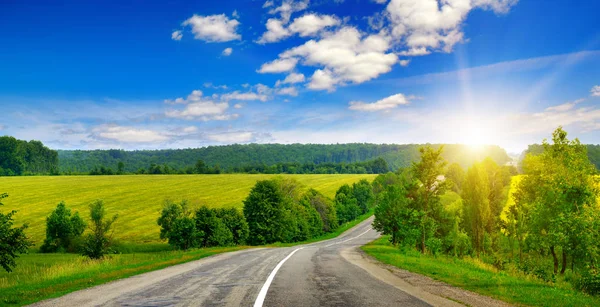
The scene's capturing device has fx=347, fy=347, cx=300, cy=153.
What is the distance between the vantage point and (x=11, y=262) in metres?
17.3

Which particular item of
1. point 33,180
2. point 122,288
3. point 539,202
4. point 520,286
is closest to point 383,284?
point 520,286

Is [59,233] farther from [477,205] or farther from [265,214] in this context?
[477,205]

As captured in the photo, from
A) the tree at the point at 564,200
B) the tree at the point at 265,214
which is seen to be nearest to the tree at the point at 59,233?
the tree at the point at 265,214

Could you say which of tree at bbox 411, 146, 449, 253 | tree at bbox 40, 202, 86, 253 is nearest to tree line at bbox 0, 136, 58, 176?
tree at bbox 40, 202, 86, 253

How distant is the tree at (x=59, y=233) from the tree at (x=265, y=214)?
3030 centimetres

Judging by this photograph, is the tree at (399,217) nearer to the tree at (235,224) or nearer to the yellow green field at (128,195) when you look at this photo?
the tree at (235,224)

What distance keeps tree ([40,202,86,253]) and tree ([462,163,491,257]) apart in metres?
64.2

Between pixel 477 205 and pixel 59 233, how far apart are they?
67.8 meters

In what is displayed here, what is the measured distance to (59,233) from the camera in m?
60.2

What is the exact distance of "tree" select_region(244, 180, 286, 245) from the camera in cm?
6175

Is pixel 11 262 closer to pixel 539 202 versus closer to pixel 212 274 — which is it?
pixel 212 274

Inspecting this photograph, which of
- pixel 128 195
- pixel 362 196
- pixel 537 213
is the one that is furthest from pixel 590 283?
pixel 128 195

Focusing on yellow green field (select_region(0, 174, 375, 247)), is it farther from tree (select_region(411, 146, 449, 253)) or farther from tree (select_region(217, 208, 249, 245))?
tree (select_region(411, 146, 449, 253))

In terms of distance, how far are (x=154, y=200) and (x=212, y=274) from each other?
9345cm
